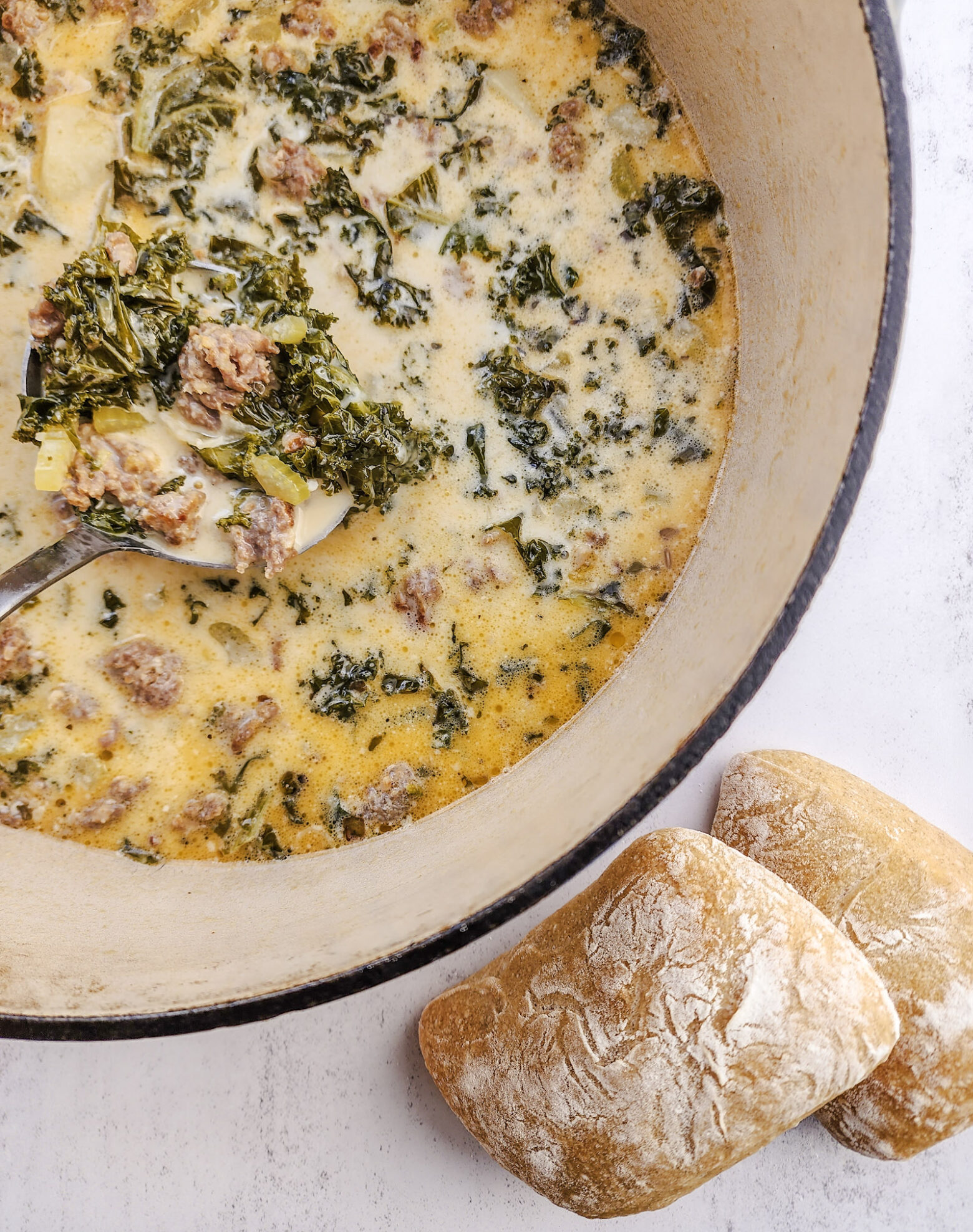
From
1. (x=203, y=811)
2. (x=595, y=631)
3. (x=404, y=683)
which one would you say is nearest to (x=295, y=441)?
(x=404, y=683)

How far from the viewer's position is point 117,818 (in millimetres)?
2664

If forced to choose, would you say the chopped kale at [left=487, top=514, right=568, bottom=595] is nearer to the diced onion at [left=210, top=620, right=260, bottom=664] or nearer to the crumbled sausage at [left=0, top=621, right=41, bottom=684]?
the diced onion at [left=210, top=620, right=260, bottom=664]

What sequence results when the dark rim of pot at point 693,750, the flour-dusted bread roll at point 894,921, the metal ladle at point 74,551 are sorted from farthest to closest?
the flour-dusted bread roll at point 894,921
the metal ladle at point 74,551
the dark rim of pot at point 693,750

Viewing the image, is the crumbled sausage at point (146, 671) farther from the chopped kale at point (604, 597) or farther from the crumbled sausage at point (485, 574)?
the chopped kale at point (604, 597)

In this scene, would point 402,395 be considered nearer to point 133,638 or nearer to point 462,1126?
point 133,638

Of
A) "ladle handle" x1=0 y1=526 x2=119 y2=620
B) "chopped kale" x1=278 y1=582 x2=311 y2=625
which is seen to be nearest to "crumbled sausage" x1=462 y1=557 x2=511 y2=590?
"chopped kale" x1=278 y1=582 x2=311 y2=625

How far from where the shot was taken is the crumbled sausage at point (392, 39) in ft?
8.45

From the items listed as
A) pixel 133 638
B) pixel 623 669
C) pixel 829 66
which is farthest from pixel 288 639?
pixel 829 66

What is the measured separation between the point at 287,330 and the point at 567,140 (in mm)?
1004

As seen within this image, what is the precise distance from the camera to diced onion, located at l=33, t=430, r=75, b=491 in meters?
2.24

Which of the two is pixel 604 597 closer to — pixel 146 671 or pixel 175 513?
pixel 175 513

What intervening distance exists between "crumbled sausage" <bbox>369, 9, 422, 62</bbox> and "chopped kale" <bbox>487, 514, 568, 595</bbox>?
1.37 metres

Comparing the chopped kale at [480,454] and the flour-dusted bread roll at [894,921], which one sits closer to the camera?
the flour-dusted bread roll at [894,921]

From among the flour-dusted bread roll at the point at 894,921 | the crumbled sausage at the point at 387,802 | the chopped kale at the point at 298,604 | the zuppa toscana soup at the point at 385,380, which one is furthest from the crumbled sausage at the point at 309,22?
the flour-dusted bread roll at the point at 894,921
